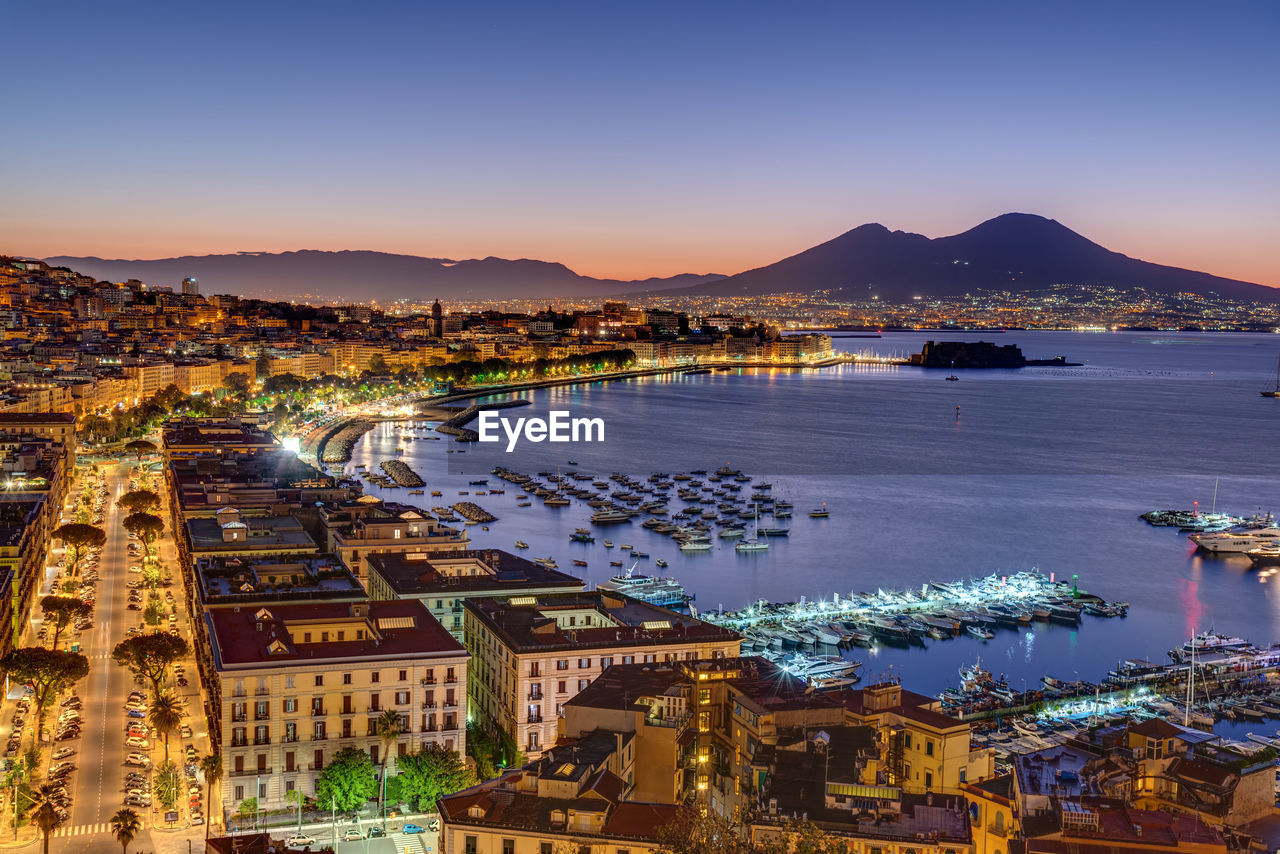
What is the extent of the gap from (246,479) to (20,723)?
13707mm

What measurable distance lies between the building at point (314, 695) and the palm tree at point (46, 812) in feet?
5.74

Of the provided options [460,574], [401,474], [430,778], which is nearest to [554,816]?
[430,778]

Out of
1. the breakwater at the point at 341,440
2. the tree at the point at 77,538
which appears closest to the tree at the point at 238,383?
the breakwater at the point at 341,440

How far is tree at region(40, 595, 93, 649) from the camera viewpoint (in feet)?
61.7

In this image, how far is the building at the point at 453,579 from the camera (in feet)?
61.8

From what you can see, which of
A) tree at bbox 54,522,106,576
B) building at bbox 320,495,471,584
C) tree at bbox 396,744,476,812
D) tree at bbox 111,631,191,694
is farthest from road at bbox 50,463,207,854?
building at bbox 320,495,471,584

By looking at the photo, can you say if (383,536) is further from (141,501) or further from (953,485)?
(953,485)

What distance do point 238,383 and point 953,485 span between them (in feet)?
147

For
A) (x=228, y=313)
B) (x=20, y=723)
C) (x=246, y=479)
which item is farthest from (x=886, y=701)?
(x=228, y=313)

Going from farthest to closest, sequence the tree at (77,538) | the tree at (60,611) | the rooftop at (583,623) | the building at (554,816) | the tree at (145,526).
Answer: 1. the tree at (145,526)
2. the tree at (77,538)
3. the tree at (60,611)
4. the rooftop at (583,623)
5. the building at (554,816)

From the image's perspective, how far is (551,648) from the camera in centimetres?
1563

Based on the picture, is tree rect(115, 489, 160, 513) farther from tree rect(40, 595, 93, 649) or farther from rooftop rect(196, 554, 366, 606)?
rooftop rect(196, 554, 366, 606)

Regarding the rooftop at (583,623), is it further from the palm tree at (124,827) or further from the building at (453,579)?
the palm tree at (124,827)

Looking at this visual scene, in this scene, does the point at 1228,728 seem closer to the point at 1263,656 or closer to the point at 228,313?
the point at 1263,656
